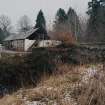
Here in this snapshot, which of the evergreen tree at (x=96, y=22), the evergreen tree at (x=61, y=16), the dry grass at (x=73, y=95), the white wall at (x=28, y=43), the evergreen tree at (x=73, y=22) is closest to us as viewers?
the dry grass at (x=73, y=95)

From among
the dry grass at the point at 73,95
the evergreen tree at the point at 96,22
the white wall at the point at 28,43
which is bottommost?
the dry grass at the point at 73,95

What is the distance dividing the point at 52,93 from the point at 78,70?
238 centimetres

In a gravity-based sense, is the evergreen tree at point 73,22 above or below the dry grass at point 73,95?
above

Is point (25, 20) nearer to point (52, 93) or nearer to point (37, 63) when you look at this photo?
point (37, 63)

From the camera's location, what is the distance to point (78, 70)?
22.7 ft

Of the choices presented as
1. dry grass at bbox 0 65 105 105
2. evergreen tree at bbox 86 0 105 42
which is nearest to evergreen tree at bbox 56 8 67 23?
evergreen tree at bbox 86 0 105 42

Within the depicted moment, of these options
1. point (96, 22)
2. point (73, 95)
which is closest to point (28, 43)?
point (96, 22)

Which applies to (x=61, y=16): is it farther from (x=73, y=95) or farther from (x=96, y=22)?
(x=73, y=95)

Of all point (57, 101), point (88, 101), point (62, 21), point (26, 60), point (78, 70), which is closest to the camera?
point (88, 101)

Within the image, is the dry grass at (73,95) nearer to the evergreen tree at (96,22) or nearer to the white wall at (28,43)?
the evergreen tree at (96,22)

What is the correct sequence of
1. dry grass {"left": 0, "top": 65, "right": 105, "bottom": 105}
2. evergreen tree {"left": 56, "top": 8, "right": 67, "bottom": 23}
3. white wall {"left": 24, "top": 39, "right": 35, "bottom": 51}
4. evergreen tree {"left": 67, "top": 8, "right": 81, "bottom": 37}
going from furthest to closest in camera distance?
1. evergreen tree {"left": 56, "top": 8, "right": 67, "bottom": 23}
2. evergreen tree {"left": 67, "top": 8, "right": 81, "bottom": 37}
3. white wall {"left": 24, "top": 39, "right": 35, "bottom": 51}
4. dry grass {"left": 0, "top": 65, "right": 105, "bottom": 105}

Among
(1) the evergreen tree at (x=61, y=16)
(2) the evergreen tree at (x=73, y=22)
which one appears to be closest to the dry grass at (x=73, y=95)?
(2) the evergreen tree at (x=73, y=22)

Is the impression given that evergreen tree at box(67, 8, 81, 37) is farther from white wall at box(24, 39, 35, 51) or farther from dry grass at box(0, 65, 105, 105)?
dry grass at box(0, 65, 105, 105)

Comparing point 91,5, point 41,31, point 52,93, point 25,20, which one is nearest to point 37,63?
point 52,93
